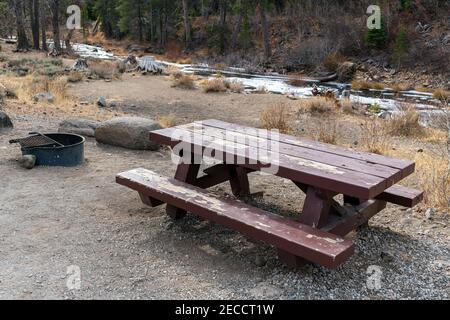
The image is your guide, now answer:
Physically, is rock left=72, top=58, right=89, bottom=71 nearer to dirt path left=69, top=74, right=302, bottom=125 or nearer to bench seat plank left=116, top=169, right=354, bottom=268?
dirt path left=69, top=74, right=302, bottom=125

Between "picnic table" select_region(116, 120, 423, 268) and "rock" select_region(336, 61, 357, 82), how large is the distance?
57.2 feet

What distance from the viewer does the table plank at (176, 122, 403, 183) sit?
2.94 metres

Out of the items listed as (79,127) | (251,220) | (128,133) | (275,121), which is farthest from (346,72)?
(251,220)

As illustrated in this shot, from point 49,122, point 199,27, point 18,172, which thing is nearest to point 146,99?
point 49,122

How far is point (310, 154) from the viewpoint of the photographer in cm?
329

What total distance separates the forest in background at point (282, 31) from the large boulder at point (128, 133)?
18.0 metres

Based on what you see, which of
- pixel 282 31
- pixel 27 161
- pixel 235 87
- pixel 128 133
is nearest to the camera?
pixel 27 161

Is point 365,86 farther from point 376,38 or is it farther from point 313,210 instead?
point 313,210

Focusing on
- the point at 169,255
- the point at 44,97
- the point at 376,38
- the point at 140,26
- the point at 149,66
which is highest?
the point at 140,26

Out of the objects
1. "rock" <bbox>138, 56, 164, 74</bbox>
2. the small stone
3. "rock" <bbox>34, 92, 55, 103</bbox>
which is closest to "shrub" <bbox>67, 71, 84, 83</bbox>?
"rock" <bbox>138, 56, 164, 74</bbox>

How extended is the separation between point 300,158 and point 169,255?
1.04m

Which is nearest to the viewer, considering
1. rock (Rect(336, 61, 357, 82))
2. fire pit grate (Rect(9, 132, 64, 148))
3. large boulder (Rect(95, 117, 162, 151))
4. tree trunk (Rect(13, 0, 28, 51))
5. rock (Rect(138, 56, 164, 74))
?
fire pit grate (Rect(9, 132, 64, 148))

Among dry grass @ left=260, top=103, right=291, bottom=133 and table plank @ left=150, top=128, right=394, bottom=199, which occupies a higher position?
table plank @ left=150, top=128, right=394, bottom=199

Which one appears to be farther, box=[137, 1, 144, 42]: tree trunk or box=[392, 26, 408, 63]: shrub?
box=[137, 1, 144, 42]: tree trunk
